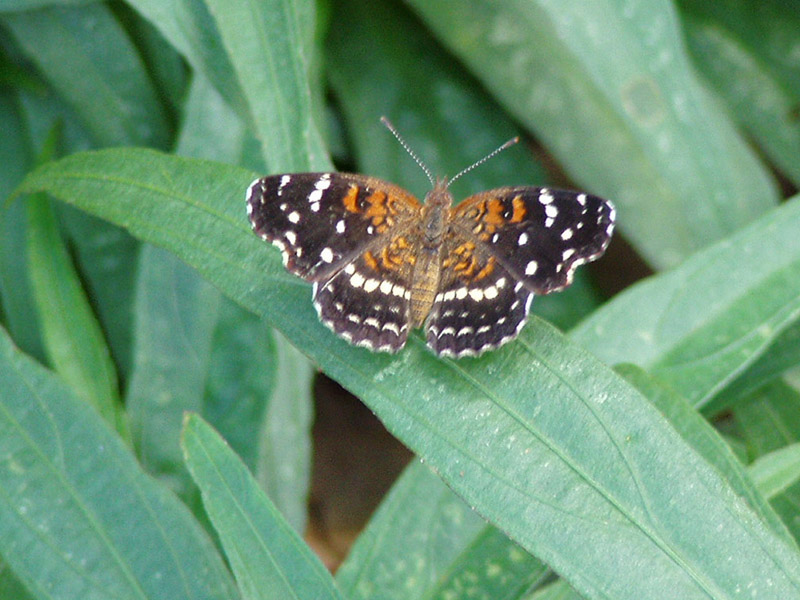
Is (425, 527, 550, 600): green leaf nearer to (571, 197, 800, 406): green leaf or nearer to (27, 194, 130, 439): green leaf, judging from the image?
(571, 197, 800, 406): green leaf

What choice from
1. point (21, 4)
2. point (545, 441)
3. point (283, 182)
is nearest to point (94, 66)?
point (21, 4)

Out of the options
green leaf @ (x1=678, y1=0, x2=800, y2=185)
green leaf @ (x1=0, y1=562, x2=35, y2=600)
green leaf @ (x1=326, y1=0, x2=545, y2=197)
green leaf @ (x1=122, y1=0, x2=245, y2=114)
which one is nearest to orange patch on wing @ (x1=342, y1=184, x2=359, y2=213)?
green leaf @ (x1=122, y1=0, x2=245, y2=114)

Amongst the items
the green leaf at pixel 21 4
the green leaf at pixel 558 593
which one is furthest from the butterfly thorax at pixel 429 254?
the green leaf at pixel 21 4

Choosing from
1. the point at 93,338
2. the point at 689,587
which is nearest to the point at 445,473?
the point at 689,587

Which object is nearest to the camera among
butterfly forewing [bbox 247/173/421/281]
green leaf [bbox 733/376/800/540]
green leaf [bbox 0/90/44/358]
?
butterfly forewing [bbox 247/173/421/281]

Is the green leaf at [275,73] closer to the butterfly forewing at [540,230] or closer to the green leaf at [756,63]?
the butterfly forewing at [540,230]
